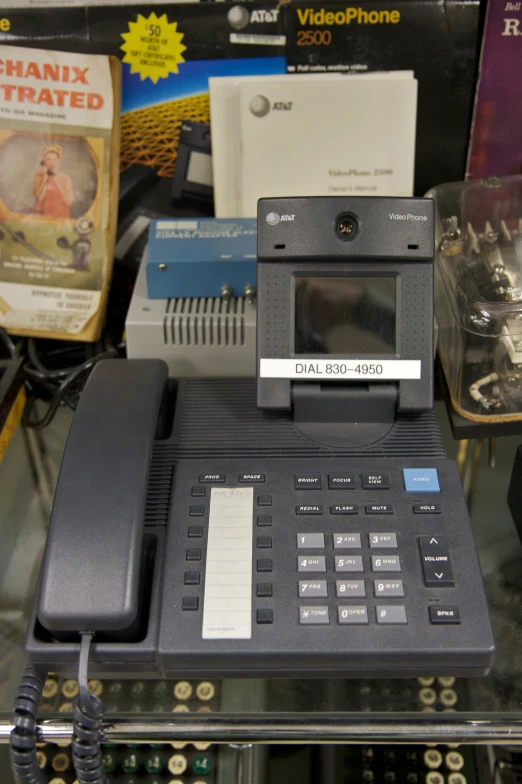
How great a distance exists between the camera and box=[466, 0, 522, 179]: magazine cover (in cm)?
71

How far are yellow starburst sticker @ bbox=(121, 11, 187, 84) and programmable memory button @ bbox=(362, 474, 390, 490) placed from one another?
465 millimetres

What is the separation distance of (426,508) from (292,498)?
0.30 ft

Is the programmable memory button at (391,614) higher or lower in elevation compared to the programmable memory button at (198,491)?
lower

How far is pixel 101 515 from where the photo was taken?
0.47 metres

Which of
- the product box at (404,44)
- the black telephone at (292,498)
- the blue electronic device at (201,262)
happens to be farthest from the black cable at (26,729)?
the product box at (404,44)

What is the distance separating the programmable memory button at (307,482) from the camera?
1.69ft

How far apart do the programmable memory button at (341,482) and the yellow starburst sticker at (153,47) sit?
1.50 ft

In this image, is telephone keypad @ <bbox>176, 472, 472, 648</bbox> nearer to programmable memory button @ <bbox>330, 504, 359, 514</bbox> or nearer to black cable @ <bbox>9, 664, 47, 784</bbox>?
programmable memory button @ <bbox>330, 504, 359, 514</bbox>

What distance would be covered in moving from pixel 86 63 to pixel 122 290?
0.77 ft

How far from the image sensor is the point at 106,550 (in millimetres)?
456

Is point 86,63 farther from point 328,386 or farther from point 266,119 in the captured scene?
point 328,386

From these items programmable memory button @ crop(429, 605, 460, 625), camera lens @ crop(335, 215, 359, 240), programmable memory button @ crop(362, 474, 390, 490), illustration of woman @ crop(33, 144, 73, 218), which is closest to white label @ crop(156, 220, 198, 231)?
illustration of woman @ crop(33, 144, 73, 218)

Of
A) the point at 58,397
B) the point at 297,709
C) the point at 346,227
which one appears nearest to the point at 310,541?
the point at 297,709

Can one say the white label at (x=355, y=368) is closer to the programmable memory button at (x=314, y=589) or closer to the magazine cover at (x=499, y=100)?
the programmable memory button at (x=314, y=589)
